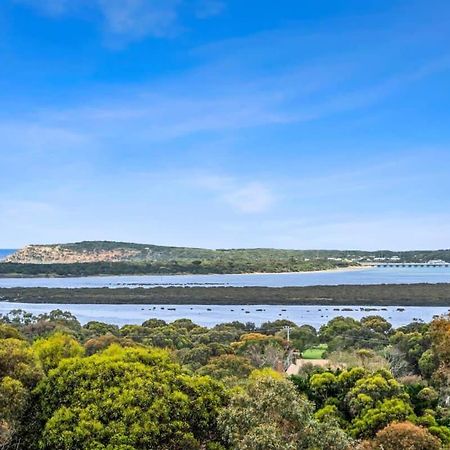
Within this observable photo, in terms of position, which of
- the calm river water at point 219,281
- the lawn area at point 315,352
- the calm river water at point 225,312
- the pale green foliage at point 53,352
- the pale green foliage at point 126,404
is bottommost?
the calm river water at point 225,312

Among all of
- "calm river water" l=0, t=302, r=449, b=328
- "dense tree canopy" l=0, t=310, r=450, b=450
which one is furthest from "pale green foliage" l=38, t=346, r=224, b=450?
"calm river water" l=0, t=302, r=449, b=328

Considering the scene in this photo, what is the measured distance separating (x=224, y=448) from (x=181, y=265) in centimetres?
15527

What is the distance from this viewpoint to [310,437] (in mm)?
12305

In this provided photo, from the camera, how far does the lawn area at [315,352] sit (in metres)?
39.1

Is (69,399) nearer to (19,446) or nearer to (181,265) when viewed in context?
(19,446)

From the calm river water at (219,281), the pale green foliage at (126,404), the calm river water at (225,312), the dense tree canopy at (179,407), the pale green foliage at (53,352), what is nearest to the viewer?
the dense tree canopy at (179,407)

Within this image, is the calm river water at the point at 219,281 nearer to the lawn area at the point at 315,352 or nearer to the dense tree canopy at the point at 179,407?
the lawn area at the point at 315,352

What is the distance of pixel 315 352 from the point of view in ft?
135

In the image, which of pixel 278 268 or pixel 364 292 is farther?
pixel 278 268

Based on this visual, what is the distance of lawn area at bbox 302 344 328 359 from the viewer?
3908 centimetres

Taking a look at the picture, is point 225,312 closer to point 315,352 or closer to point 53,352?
point 315,352

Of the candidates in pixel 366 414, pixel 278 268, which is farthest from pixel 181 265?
pixel 366 414

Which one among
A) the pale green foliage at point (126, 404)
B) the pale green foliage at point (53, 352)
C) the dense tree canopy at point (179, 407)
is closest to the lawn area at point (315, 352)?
the dense tree canopy at point (179, 407)

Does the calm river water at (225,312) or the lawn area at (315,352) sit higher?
the lawn area at (315,352)
